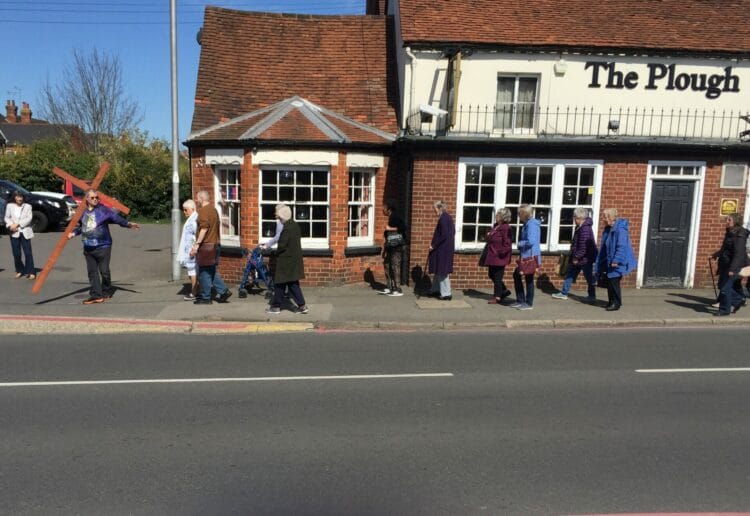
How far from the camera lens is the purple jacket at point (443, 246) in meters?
9.72

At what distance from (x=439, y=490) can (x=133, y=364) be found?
429cm

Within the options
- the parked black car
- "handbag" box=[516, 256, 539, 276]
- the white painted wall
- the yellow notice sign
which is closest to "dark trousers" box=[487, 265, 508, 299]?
"handbag" box=[516, 256, 539, 276]

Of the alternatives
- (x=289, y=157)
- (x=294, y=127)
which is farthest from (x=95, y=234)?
(x=294, y=127)

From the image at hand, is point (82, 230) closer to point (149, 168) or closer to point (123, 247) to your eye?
point (123, 247)

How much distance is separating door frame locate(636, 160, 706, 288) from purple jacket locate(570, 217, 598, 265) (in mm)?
1840

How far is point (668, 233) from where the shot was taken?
11414 millimetres

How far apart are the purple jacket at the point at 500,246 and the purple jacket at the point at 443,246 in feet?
2.28

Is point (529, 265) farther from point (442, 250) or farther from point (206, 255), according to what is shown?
point (206, 255)

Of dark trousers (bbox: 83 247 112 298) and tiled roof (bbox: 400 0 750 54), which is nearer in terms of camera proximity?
dark trousers (bbox: 83 247 112 298)

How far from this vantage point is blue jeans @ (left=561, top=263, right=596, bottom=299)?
10.3 meters

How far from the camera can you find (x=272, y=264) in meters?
11.0

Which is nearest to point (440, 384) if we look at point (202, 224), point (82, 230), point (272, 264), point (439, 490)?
point (439, 490)

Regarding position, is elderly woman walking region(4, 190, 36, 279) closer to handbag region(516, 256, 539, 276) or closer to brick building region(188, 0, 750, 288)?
brick building region(188, 0, 750, 288)

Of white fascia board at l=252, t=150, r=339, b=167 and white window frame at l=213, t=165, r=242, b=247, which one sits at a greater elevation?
white fascia board at l=252, t=150, r=339, b=167
